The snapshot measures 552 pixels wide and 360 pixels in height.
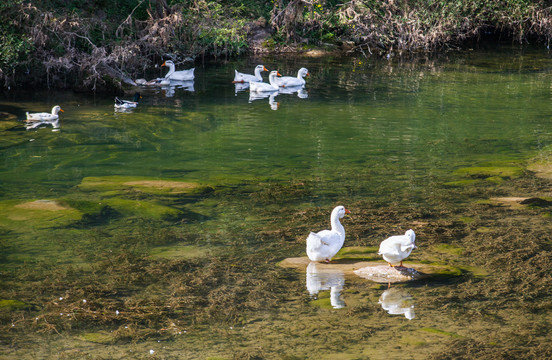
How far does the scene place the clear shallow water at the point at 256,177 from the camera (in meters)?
6.85

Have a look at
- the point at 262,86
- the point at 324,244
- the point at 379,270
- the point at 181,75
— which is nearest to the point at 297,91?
the point at 262,86

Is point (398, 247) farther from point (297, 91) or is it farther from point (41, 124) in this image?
point (297, 91)

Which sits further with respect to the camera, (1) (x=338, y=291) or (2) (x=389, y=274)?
(2) (x=389, y=274)

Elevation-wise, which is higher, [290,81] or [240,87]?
[290,81]

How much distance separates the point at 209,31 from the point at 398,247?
803 inches

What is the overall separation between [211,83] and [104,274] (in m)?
15.8

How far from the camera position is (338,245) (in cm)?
833

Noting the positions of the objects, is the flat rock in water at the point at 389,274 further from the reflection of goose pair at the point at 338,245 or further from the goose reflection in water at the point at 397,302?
the goose reflection in water at the point at 397,302

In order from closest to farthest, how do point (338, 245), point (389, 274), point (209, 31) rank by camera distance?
point (389, 274) → point (338, 245) → point (209, 31)

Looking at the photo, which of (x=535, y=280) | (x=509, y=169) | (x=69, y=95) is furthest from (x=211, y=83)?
(x=535, y=280)

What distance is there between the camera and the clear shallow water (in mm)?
6852

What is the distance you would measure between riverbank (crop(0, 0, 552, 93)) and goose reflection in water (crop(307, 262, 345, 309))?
14829 mm

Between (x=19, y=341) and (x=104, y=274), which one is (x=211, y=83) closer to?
(x=104, y=274)

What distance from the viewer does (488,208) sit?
10.4 m
